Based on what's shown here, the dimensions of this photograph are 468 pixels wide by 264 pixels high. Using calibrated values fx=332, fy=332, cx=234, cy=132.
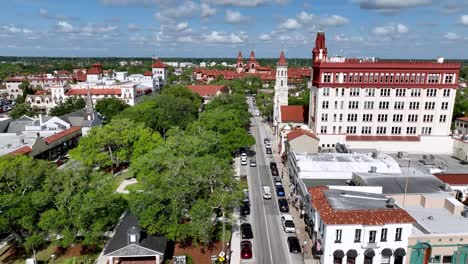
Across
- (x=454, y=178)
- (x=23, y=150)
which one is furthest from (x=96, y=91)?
(x=454, y=178)

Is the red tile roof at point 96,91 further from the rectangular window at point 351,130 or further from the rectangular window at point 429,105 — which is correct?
the rectangular window at point 429,105

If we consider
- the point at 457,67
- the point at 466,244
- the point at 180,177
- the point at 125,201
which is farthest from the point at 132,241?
the point at 457,67

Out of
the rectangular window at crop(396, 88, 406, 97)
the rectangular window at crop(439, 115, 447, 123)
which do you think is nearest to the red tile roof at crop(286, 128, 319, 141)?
the rectangular window at crop(396, 88, 406, 97)

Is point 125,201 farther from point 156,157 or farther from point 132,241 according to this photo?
point 132,241

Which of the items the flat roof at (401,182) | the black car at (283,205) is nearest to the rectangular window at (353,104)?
the flat roof at (401,182)

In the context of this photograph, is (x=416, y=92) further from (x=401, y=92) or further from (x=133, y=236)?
(x=133, y=236)
